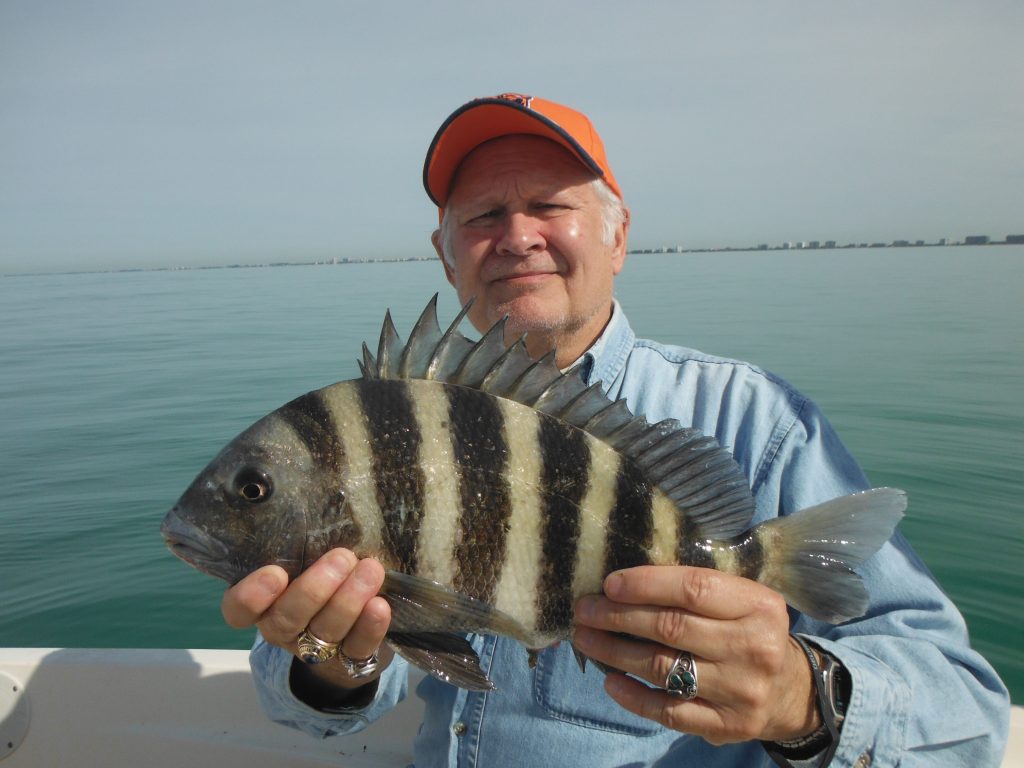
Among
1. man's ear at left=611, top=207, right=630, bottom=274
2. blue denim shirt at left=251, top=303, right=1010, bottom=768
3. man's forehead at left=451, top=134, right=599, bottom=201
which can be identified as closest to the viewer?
blue denim shirt at left=251, top=303, right=1010, bottom=768

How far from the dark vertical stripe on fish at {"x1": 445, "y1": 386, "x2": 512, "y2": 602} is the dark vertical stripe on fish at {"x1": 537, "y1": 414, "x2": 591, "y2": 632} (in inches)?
3.9

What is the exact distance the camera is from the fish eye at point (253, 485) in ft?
5.29

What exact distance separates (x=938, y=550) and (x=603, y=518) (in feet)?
22.0

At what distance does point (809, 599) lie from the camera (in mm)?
1628

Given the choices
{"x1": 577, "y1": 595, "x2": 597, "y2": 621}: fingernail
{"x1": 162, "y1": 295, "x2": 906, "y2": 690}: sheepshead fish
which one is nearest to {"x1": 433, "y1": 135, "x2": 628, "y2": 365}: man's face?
{"x1": 162, "y1": 295, "x2": 906, "y2": 690}: sheepshead fish

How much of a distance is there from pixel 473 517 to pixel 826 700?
956 mm

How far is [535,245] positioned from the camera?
2.80 meters

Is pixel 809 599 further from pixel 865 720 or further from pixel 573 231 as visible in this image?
pixel 573 231

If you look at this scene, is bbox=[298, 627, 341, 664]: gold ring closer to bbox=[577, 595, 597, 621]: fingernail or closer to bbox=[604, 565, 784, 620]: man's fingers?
bbox=[577, 595, 597, 621]: fingernail

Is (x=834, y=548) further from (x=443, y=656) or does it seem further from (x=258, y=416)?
(x=258, y=416)

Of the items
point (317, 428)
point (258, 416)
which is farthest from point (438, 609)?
point (258, 416)

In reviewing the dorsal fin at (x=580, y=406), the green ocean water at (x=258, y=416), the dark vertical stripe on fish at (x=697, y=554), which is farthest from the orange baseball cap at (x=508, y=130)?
the green ocean water at (x=258, y=416)

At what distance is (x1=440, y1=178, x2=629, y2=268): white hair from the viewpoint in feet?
9.79

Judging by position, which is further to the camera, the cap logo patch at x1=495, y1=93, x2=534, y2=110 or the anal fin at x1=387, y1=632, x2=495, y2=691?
the cap logo patch at x1=495, y1=93, x2=534, y2=110
